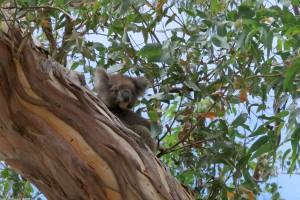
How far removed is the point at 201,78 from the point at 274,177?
1.53m

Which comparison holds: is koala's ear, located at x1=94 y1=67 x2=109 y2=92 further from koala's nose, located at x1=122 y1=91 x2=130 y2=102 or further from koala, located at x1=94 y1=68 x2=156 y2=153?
koala's nose, located at x1=122 y1=91 x2=130 y2=102

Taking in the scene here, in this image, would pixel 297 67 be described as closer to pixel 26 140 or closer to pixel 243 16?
pixel 243 16

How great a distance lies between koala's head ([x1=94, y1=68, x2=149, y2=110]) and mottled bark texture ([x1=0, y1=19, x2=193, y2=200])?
104cm

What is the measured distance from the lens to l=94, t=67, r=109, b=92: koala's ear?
9.07 feet

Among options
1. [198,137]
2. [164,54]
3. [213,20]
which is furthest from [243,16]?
[198,137]

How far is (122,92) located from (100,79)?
16cm

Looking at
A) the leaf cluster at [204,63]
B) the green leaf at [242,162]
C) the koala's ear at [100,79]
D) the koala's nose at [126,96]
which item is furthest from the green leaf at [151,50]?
the koala's nose at [126,96]

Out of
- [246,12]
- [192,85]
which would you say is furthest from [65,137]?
[246,12]

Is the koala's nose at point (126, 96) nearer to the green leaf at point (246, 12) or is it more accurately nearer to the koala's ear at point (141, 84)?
the koala's ear at point (141, 84)

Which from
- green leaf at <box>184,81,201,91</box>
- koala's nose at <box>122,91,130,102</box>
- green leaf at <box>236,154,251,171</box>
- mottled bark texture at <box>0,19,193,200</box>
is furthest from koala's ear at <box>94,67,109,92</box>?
green leaf at <box>236,154,251,171</box>

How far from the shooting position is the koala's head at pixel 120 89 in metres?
2.91

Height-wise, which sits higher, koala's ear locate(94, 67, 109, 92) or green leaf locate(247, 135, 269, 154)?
koala's ear locate(94, 67, 109, 92)

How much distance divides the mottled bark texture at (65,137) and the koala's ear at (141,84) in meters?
1.06

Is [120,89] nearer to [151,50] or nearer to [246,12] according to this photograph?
[151,50]
